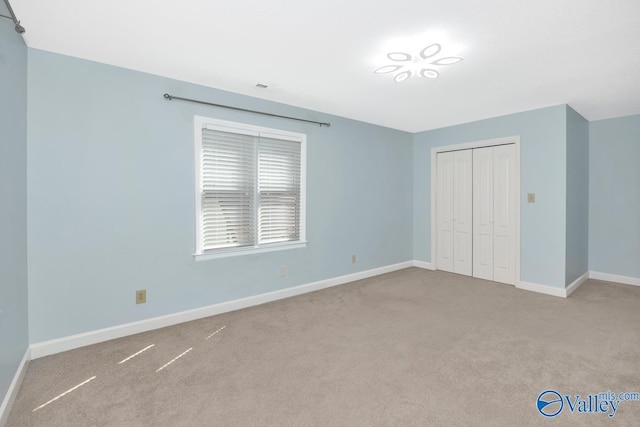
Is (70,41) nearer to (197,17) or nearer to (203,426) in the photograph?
(197,17)

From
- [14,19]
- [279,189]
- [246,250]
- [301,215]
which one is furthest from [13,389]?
[301,215]

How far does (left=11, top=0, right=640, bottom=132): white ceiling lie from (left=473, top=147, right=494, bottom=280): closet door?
1269 millimetres

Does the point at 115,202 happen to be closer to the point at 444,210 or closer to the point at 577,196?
the point at 444,210

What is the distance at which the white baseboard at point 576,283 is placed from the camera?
13.1 feet

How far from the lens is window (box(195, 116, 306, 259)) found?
3.22 m

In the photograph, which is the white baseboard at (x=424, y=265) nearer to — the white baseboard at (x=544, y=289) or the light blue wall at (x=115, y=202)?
the white baseboard at (x=544, y=289)

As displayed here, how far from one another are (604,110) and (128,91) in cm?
554

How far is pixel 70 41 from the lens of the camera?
2.32 metres

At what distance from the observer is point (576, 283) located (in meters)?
4.23

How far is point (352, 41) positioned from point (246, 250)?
2.31 metres

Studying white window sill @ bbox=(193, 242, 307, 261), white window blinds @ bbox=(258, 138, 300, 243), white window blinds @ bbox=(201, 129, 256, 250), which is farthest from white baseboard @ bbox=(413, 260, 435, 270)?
white window blinds @ bbox=(201, 129, 256, 250)

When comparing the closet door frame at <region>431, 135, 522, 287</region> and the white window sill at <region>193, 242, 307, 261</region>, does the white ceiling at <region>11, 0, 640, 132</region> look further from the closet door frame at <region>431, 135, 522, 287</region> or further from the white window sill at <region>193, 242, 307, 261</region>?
the white window sill at <region>193, 242, 307, 261</region>

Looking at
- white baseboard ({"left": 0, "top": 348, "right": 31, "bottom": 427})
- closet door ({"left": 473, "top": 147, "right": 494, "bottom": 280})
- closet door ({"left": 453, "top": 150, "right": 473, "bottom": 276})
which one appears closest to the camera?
white baseboard ({"left": 0, "top": 348, "right": 31, "bottom": 427})

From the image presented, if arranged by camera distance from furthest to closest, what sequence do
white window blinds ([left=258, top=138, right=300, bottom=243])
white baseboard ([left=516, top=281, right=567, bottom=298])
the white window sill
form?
white baseboard ([left=516, top=281, right=567, bottom=298]), white window blinds ([left=258, top=138, right=300, bottom=243]), the white window sill
